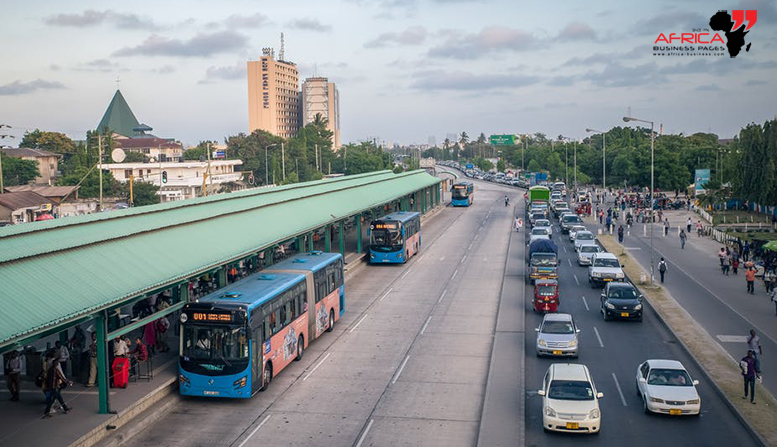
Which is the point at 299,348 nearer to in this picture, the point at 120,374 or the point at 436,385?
the point at 436,385

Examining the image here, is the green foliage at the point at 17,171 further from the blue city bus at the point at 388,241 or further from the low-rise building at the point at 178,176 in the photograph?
the blue city bus at the point at 388,241

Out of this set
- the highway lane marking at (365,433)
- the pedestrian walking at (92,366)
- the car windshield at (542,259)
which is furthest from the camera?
the car windshield at (542,259)

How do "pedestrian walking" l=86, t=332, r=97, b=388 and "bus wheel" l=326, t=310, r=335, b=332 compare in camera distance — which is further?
"bus wheel" l=326, t=310, r=335, b=332

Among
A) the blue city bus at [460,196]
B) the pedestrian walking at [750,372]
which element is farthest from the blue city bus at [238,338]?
the blue city bus at [460,196]

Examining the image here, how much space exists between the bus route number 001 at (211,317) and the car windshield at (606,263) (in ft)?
82.6

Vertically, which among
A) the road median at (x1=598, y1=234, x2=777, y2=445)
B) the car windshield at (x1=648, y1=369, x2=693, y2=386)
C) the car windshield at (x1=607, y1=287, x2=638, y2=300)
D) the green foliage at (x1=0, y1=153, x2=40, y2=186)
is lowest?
the road median at (x1=598, y1=234, x2=777, y2=445)

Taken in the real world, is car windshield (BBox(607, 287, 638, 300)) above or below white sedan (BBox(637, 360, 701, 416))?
above

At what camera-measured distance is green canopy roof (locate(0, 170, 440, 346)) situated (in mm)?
15789

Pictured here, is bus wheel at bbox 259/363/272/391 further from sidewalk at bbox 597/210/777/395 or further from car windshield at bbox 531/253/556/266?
car windshield at bbox 531/253/556/266

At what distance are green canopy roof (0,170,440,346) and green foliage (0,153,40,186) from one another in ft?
231

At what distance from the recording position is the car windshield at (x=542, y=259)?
39.8 metres

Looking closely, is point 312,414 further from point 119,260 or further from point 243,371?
point 119,260

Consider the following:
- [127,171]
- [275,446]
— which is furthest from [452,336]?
[127,171]

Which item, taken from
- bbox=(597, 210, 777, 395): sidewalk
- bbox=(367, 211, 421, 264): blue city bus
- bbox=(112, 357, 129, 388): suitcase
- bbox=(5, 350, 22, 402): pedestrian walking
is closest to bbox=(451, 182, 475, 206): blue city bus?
bbox=(597, 210, 777, 395): sidewalk
